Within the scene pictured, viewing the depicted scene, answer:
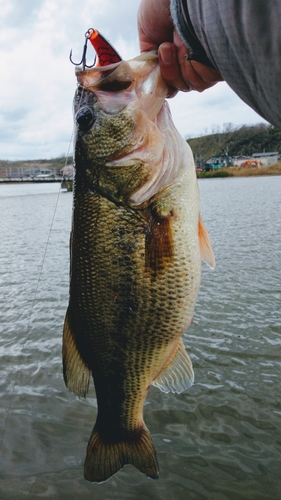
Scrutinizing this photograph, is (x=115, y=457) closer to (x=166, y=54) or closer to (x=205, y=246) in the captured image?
(x=205, y=246)

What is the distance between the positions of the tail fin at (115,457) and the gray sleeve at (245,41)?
6.77 ft

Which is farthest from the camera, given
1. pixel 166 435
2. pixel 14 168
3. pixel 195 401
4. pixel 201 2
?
pixel 14 168

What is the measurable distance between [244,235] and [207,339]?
330 inches

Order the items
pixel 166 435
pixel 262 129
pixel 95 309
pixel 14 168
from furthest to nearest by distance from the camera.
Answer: pixel 14 168, pixel 262 129, pixel 166 435, pixel 95 309

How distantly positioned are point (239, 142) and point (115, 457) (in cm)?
14207

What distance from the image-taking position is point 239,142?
135 m

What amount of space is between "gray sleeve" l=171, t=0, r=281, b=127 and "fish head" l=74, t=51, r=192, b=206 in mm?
618

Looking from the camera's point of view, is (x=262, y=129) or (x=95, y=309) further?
(x=262, y=129)

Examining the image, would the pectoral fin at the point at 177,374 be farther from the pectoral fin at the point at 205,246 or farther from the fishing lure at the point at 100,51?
the fishing lure at the point at 100,51

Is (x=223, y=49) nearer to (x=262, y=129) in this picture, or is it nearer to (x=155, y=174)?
(x=155, y=174)

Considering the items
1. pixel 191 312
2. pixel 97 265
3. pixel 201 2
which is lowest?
pixel 191 312

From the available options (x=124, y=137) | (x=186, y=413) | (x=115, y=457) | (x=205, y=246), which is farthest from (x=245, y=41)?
(x=186, y=413)

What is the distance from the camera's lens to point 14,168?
143 m

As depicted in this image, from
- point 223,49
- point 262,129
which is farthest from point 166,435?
point 262,129
